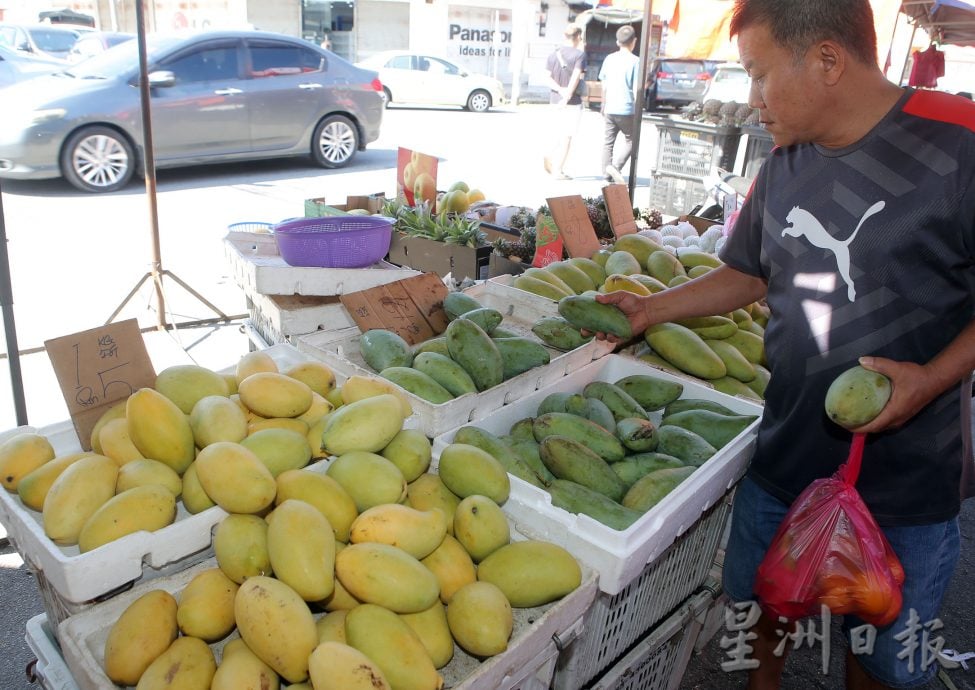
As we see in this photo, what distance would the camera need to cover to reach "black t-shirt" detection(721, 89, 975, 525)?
142 centimetres

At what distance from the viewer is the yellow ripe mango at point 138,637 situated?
1053 millimetres

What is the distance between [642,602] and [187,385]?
1.19m

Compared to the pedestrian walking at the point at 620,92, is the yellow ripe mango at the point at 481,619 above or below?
below

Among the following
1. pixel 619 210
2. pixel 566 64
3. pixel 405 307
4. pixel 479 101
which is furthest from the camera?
pixel 479 101

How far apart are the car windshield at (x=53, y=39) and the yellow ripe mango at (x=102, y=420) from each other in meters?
15.0

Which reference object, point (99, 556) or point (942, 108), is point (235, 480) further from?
point (942, 108)

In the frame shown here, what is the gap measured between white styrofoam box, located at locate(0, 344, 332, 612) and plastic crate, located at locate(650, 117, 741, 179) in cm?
719

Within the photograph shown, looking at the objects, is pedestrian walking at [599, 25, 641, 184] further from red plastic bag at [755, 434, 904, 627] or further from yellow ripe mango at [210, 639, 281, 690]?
yellow ripe mango at [210, 639, 281, 690]

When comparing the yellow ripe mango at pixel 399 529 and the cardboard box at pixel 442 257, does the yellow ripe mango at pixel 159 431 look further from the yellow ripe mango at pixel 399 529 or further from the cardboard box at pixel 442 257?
the cardboard box at pixel 442 257

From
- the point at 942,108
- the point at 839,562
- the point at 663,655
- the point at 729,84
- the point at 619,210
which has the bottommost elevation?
the point at 663,655

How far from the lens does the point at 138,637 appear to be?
1073mm

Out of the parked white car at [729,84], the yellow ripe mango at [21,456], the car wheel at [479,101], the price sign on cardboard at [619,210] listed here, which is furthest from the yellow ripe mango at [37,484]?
the car wheel at [479,101]

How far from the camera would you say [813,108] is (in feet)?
4.82

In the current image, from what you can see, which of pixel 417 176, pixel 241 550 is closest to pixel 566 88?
pixel 417 176
